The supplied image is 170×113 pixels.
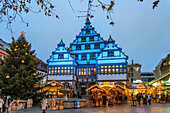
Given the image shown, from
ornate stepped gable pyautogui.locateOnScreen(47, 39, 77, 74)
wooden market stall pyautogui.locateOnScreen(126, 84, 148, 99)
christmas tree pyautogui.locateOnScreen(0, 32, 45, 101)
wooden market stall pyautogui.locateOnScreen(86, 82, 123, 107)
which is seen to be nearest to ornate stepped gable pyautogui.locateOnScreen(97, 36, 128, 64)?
wooden market stall pyautogui.locateOnScreen(126, 84, 148, 99)

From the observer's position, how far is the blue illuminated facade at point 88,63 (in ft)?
119

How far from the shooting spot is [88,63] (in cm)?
4066

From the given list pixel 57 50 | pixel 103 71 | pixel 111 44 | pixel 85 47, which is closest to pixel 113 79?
pixel 103 71

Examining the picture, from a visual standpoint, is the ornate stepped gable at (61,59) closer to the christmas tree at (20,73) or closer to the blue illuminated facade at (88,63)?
the blue illuminated facade at (88,63)

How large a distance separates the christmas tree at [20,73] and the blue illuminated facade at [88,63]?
18855 millimetres

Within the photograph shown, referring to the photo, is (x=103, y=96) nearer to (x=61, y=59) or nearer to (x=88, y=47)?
(x=61, y=59)

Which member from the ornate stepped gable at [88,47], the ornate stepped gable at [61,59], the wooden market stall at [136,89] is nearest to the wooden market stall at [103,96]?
the wooden market stall at [136,89]

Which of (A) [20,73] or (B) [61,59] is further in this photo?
(B) [61,59]

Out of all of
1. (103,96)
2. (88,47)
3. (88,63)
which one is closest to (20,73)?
(103,96)

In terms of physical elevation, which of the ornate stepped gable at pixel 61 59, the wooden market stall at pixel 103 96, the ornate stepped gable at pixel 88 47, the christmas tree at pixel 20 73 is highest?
the ornate stepped gable at pixel 88 47

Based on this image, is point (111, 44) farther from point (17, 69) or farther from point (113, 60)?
point (17, 69)

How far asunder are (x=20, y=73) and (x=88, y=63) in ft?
79.0

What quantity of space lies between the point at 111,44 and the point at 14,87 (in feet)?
81.6

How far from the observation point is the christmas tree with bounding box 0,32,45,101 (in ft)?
55.2
